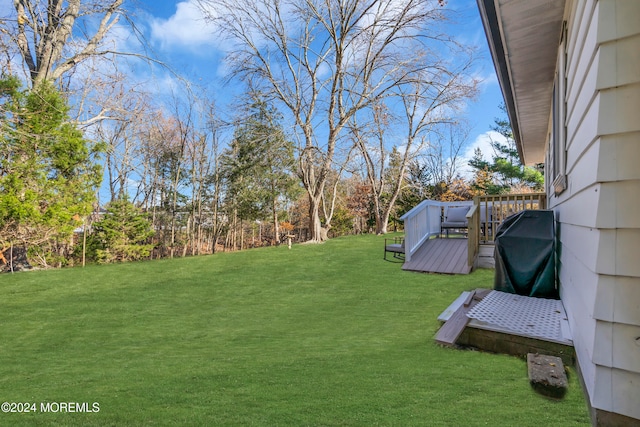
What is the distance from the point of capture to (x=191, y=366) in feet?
8.91

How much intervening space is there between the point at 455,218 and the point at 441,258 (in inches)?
83.5

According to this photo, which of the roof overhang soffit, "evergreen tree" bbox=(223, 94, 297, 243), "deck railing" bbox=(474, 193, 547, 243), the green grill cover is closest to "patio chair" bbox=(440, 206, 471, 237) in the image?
"deck railing" bbox=(474, 193, 547, 243)

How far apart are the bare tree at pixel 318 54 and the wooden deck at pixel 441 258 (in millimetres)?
5998

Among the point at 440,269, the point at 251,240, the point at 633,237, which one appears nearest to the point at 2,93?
the point at 440,269

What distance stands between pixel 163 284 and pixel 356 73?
436 inches

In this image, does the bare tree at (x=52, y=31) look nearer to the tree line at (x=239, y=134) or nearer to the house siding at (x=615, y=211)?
the tree line at (x=239, y=134)

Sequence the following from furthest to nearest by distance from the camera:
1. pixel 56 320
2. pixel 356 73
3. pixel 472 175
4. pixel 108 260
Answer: pixel 472 175 → pixel 356 73 → pixel 108 260 → pixel 56 320

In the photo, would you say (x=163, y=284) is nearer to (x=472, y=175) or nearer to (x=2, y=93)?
(x=2, y=93)

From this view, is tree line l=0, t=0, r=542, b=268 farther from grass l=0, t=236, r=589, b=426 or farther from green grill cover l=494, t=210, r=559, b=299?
green grill cover l=494, t=210, r=559, b=299

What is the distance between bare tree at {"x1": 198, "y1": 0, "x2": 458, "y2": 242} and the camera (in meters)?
12.6

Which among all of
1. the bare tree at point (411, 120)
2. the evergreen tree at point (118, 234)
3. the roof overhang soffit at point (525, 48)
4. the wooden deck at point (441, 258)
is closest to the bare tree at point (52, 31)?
the evergreen tree at point (118, 234)

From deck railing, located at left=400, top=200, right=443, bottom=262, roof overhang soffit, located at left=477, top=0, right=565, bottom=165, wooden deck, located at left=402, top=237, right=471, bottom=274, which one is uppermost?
roof overhang soffit, located at left=477, top=0, right=565, bottom=165

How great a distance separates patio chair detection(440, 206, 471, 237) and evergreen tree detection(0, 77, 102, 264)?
1019 cm

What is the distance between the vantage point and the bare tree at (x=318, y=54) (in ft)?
41.4
